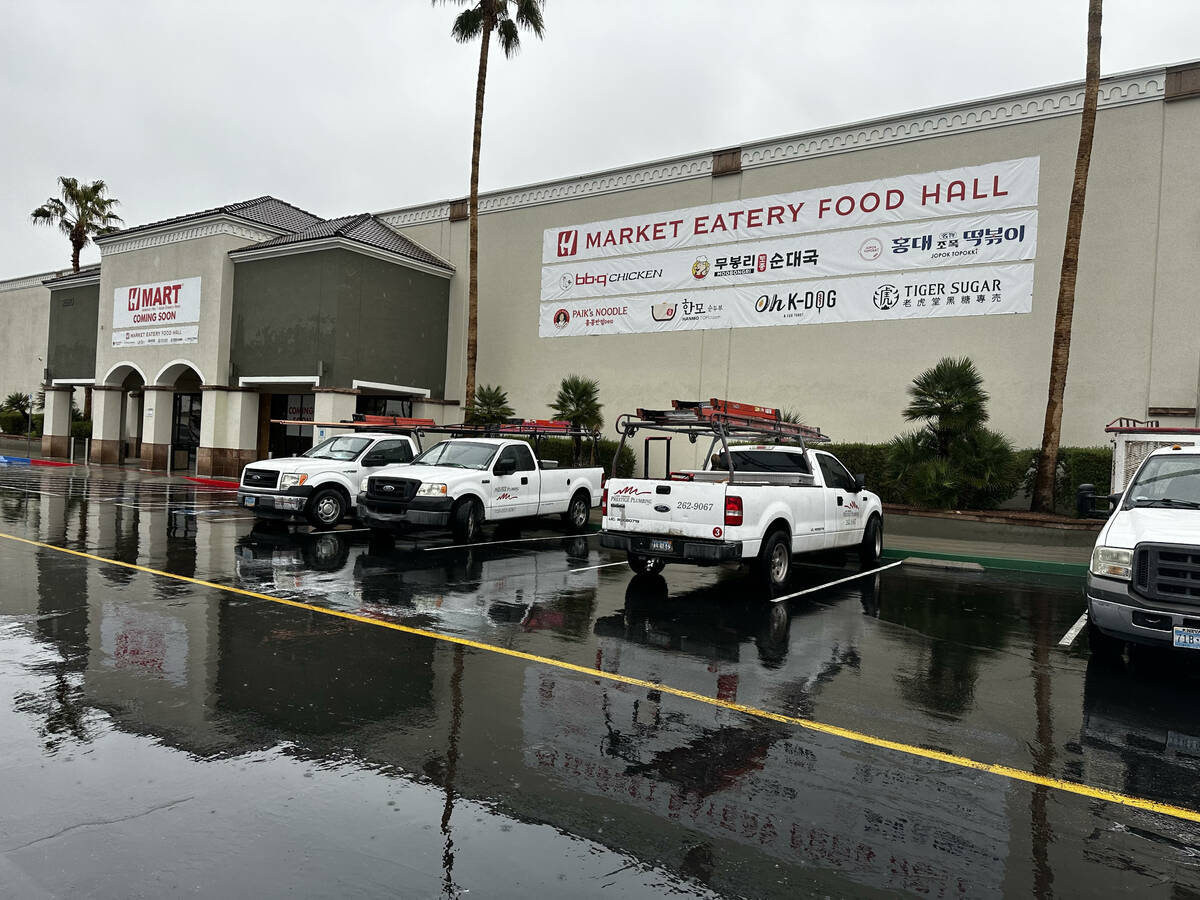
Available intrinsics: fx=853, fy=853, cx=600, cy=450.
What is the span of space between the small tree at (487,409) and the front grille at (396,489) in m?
12.2

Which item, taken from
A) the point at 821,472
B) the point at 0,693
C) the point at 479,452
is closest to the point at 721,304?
the point at 479,452

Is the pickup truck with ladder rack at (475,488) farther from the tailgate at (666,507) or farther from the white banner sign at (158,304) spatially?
the white banner sign at (158,304)

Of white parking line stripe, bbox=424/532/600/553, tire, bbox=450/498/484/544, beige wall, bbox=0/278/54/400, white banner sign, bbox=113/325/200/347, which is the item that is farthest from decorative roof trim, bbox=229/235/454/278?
beige wall, bbox=0/278/54/400

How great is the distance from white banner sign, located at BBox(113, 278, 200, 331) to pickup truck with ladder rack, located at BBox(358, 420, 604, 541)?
18.0m

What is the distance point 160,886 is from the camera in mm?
3396

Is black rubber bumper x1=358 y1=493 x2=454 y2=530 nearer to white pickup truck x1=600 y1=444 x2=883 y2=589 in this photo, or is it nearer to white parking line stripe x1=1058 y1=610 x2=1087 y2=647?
white pickup truck x1=600 y1=444 x2=883 y2=589

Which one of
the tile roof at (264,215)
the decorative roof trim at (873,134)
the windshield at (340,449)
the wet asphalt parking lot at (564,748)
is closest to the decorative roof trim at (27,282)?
the tile roof at (264,215)

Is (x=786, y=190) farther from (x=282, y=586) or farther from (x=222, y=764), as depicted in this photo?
(x=222, y=764)

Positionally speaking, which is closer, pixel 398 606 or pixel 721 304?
pixel 398 606

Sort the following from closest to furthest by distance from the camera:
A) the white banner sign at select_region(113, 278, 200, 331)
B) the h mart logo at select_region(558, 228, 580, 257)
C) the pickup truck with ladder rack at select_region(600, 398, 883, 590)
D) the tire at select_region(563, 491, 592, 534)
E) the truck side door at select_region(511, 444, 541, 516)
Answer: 1. the pickup truck with ladder rack at select_region(600, 398, 883, 590)
2. the truck side door at select_region(511, 444, 541, 516)
3. the tire at select_region(563, 491, 592, 534)
4. the h mart logo at select_region(558, 228, 580, 257)
5. the white banner sign at select_region(113, 278, 200, 331)

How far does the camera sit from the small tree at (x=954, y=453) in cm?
1781

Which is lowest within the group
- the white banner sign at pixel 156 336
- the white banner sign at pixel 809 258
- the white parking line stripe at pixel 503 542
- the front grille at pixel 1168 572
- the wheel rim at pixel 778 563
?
the white parking line stripe at pixel 503 542

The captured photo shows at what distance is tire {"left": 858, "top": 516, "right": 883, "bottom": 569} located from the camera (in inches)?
549

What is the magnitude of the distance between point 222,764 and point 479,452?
11351 mm
